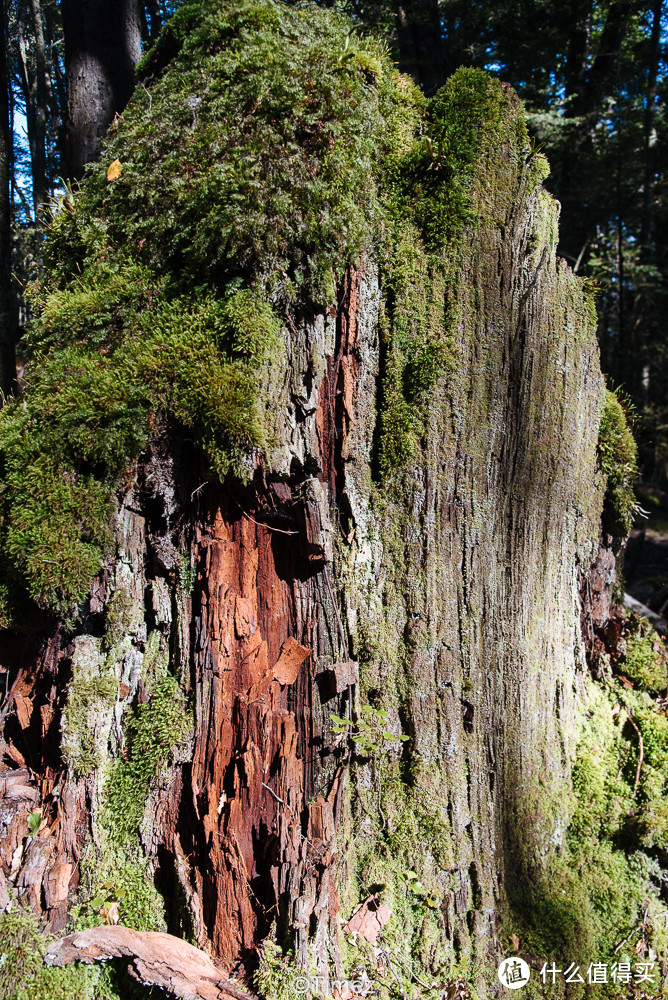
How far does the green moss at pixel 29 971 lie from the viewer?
2197 mm

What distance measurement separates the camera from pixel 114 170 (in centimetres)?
269

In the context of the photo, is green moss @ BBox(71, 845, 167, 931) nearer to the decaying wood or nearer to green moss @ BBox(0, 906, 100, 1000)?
the decaying wood

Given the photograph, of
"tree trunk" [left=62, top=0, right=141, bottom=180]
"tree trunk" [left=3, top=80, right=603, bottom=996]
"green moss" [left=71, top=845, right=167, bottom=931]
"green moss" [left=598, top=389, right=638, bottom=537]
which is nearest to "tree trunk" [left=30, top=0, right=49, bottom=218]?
"tree trunk" [left=62, top=0, right=141, bottom=180]

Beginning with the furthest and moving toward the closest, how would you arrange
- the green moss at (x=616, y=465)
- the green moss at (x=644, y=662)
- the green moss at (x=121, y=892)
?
the green moss at (x=644, y=662) < the green moss at (x=616, y=465) < the green moss at (x=121, y=892)

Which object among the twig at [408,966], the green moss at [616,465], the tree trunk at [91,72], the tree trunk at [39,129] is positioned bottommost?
the twig at [408,966]

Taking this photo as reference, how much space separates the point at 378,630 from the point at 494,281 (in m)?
1.72

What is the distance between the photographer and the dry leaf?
267 cm

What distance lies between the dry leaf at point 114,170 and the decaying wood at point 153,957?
10.7ft

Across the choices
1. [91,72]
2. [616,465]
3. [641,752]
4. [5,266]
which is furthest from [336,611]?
[5,266]

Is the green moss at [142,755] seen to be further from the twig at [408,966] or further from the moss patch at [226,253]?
the twig at [408,966]

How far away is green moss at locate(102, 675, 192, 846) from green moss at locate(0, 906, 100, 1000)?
16.1 inches

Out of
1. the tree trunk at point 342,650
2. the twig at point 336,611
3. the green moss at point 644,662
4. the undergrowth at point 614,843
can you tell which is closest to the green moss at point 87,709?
the tree trunk at point 342,650

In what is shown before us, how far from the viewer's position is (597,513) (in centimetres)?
324

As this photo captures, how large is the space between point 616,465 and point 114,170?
306 centimetres
